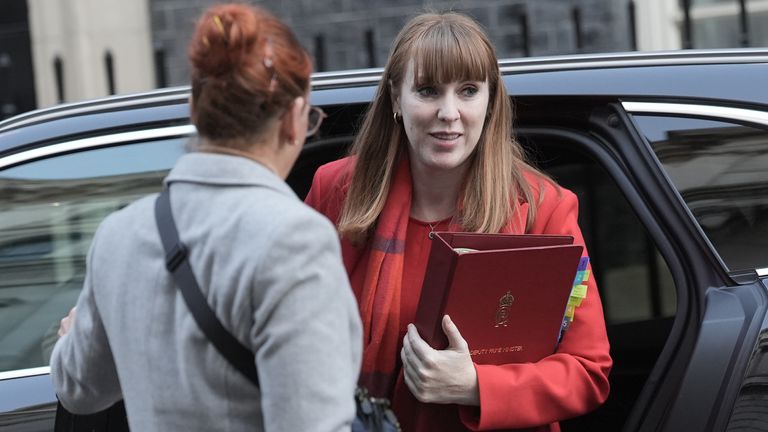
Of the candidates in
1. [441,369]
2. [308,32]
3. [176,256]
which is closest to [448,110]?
[441,369]

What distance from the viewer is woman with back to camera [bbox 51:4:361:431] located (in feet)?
5.74

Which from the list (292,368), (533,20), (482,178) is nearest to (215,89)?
(292,368)

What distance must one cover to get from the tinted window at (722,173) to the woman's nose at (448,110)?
1.40 ft

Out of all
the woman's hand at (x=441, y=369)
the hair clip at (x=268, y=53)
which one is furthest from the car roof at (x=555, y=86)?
the hair clip at (x=268, y=53)

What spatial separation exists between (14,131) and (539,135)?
4.10 ft

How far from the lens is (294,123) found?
74.4 inches

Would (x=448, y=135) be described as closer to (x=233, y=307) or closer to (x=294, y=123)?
(x=294, y=123)

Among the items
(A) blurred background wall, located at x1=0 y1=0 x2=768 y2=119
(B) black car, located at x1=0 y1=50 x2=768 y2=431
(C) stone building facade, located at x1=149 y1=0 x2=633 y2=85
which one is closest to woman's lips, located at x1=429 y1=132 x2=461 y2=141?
(B) black car, located at x1=0 y1=50 x2=768 y2=431

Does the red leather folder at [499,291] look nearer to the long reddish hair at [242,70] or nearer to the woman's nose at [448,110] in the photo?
the woman's nose at [448,110]

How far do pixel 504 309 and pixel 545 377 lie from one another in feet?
0.58

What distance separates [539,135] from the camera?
3012 mm

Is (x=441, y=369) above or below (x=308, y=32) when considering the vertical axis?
above

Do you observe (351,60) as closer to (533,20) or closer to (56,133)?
(533,20)

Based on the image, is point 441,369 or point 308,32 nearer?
point 441,369
